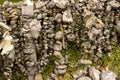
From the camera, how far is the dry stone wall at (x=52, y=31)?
24.0ft

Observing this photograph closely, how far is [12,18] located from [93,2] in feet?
6.98

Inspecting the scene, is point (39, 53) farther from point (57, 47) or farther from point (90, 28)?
point (90, 28)

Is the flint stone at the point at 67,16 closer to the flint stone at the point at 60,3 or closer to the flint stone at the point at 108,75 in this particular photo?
→ the flint stone at the point at 60,3

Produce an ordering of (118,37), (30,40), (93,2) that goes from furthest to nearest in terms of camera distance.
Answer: (118,37) → (93,2) → (30,40)

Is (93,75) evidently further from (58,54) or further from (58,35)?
(58,35)

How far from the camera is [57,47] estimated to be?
313 inches

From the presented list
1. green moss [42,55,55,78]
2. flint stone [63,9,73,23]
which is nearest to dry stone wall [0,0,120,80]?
flint stone [63,9,73,23]

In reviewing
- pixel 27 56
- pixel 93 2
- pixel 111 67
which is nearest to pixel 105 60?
pixel 111 67

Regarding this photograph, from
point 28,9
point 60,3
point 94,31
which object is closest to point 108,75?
point 94,31

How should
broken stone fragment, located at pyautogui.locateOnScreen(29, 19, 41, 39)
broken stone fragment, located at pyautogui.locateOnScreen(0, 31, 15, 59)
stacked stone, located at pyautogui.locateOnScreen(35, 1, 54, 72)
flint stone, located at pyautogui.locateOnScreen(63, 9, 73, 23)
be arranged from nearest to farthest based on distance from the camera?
broken stone fragment, located at pyautogui.locateOnScreen(0, 31, 15, 59), broken stone fragment, located at pyautogui.locateOnScreen(29, 19, 41, 39), flint stone, located at pyautogui.locateOnScreen(63, 9, 73, 23), stacked stone, located at pyautogui.locateOnScreen(35, 1, 54, 72)

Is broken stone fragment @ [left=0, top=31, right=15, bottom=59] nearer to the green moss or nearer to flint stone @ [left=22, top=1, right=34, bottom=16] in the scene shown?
flint stone @ [left=22, top=1, right=34, bottom=16]

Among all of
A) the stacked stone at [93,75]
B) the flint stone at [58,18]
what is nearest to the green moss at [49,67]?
the stacked stone at [93,75]

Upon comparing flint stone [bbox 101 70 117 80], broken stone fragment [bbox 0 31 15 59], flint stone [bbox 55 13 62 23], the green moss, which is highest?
flint stone [bbox 55 13 62 23]

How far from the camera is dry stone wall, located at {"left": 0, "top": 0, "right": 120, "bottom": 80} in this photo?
7312 millimetres
